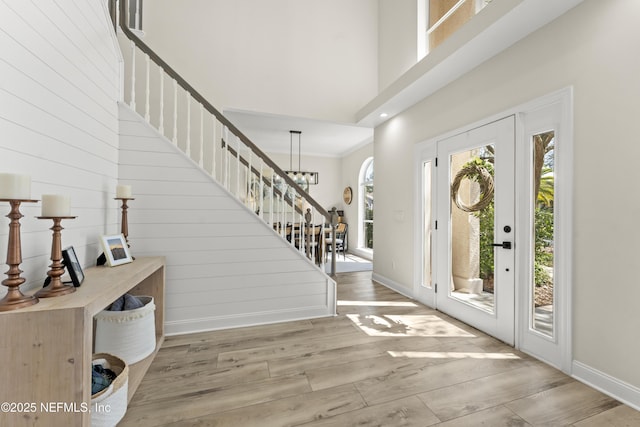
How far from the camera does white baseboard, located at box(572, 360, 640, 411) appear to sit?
5.70 feet

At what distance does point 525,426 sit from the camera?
1.58 m

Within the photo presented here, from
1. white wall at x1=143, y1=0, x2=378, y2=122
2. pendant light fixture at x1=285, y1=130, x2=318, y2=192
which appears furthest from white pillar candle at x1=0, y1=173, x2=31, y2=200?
pendant light fixture at x1=285, y1=130, x2=318, y2=192

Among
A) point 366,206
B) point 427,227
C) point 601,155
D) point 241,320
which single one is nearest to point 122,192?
point 241,320

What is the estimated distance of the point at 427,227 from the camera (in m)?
3.62

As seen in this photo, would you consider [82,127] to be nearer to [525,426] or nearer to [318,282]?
[318,282]

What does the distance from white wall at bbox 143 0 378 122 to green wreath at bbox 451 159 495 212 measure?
2177 mm

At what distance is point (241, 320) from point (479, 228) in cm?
270

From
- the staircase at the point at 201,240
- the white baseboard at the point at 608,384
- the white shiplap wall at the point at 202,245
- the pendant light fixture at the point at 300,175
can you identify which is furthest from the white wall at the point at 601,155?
the pendant light fixture at the point at 300,175

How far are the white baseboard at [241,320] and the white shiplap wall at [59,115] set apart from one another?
1037mm

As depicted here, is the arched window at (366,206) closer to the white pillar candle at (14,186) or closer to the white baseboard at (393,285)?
the white baseboard at (393,285)

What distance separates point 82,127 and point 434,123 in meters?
A: 3.47

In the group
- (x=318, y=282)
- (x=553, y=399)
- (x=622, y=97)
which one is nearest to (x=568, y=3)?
(x=622, y=97)

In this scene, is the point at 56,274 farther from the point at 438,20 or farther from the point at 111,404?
the point at 438,20

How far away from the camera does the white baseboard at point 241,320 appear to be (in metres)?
2.72
